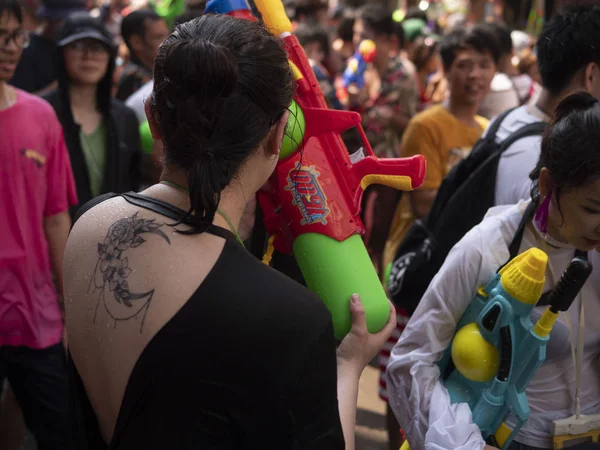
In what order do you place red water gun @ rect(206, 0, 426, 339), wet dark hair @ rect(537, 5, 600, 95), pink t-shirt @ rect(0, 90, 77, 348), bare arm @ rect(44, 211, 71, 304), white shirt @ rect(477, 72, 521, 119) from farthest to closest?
white shirt @ rect(477, 72, 521, 119)
bare arm @ rect(44, 211, 71, 304)
pink t-shirt @ rect(0, 90, 77, 348)
wet dark hair @ rect(537, 5, 600, 95)
red water gun @ rect(206, 0, 426, 339)

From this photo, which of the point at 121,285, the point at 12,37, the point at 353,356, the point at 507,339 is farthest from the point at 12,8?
the point at 507,339

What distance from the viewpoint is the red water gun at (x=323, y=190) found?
1750 millimetres

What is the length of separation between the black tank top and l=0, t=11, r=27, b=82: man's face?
1.98 meters

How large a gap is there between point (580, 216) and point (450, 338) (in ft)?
1.50

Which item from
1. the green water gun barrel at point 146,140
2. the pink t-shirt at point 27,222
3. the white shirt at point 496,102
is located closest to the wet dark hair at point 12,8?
the pink t-shirt at point 27,222

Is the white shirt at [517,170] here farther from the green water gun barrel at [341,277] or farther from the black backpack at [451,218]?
the green water gun barrel at [341,277]

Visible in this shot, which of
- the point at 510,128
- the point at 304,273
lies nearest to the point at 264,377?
the point at 304,273

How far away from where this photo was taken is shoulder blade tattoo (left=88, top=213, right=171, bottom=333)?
4.45 feet

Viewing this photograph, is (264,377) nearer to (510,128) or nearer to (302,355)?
(302,355)

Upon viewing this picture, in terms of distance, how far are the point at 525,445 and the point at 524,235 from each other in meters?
0.57

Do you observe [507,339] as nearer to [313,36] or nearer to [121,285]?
[121,285]

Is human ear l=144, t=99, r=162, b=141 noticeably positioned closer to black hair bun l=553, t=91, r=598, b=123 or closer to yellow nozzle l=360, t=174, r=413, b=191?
yellow nozzle l=360, t=174, r=413, b=191

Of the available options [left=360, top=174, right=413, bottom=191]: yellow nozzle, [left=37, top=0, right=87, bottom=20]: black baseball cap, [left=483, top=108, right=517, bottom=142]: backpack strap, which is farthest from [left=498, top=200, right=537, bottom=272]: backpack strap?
[left=37, top=0, right=87, bottom=20]: black baseball cap

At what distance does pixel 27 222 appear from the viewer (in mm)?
3018
